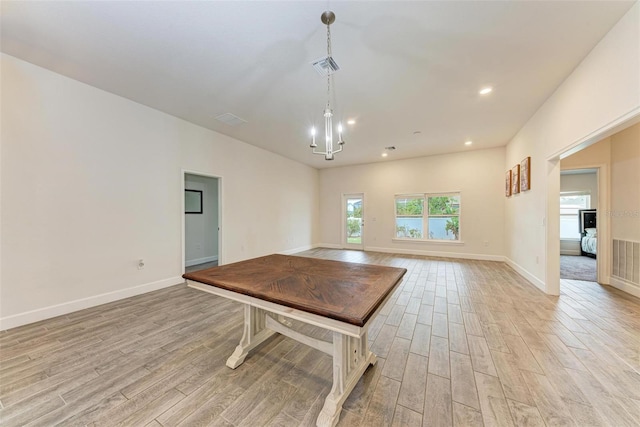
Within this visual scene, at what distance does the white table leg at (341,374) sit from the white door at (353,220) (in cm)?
588

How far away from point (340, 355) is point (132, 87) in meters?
3.90

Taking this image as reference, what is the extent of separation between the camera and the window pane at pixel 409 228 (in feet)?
21.8

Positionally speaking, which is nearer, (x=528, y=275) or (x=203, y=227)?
(x=528, y=275)

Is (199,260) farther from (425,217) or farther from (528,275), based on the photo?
(528,275)

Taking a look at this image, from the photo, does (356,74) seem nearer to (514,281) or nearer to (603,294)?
(514,281)

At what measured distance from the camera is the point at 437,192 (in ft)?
20.8

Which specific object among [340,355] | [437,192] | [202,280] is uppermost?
[437,192]

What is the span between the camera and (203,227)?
19.1 ft

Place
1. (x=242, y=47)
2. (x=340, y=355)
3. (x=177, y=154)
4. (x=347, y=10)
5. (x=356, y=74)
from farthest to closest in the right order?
(x=177, y=154)
(x=356, y=74)
(x=242, y=47)
(x=347, y=10)
(x=340, y=355)

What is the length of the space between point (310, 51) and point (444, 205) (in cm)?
559

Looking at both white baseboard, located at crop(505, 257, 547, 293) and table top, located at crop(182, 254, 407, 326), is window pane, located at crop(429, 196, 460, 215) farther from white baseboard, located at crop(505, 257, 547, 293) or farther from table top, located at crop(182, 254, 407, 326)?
table top, located at crop(182, 254, 407, 326)

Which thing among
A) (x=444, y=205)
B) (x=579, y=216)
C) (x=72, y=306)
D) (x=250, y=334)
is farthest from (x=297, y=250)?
(x=579, y=216)

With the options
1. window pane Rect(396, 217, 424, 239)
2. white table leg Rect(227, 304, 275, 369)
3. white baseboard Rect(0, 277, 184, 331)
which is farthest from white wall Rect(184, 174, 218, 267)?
window pane Rect(396, 217, 424, 239)

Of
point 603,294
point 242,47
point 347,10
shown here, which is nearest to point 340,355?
point 347,10
